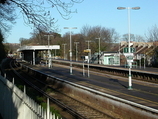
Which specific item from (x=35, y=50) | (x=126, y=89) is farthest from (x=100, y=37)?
(x=126, y=89)

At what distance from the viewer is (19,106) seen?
294 inches

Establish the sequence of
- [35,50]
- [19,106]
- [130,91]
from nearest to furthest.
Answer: [19,106]
[130,91]
[35,50]

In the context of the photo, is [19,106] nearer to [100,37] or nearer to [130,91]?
[130,91]

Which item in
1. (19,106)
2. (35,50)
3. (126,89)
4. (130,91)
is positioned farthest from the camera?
(35,50)

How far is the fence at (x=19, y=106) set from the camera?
5.43m

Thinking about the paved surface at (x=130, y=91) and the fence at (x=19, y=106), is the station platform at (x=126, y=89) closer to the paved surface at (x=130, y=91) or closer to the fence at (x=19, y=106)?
the paved surface at (x=130, y=91)

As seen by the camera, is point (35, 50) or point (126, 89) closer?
point (126, 89)

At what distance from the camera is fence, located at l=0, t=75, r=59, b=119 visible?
5.43 meters

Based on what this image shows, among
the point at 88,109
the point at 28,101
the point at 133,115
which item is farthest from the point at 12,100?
the point at 88,109

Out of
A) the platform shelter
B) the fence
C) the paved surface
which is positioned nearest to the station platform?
the paved surface

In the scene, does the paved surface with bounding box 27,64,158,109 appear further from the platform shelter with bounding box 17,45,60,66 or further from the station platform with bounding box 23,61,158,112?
the platform shelter with bounding box 17,45,60,66

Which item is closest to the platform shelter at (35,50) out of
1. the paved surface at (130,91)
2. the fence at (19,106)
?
the paved surface at (130,91)

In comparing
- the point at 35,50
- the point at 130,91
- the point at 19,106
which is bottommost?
the point at 130,91

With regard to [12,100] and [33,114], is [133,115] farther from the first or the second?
[33,114]
